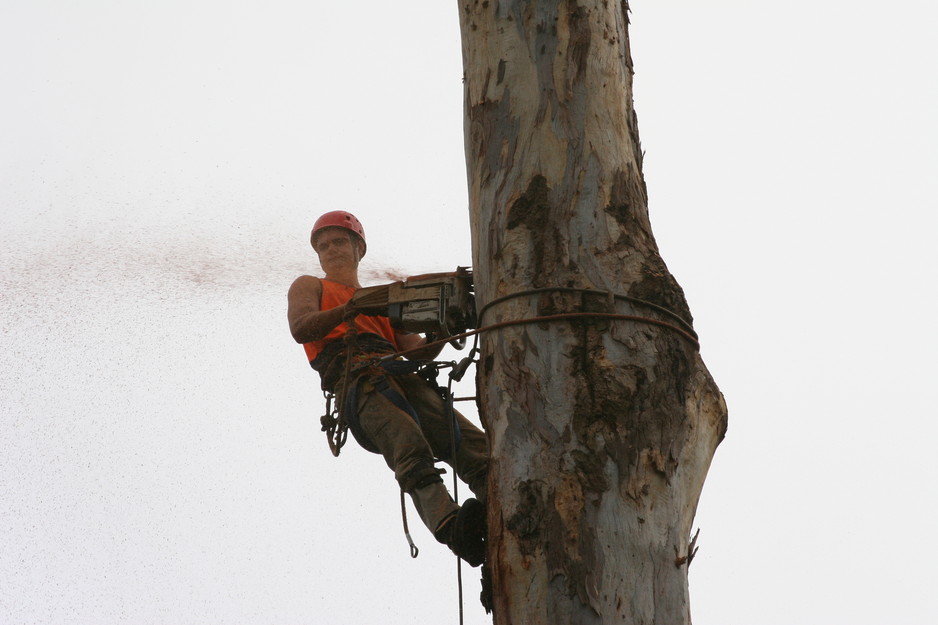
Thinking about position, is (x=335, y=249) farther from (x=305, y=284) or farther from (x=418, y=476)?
(x=418, y=476)

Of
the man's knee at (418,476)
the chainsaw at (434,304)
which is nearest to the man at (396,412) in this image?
the man's knee at (418,476)

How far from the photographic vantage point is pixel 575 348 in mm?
2828

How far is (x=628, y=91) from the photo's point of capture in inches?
131

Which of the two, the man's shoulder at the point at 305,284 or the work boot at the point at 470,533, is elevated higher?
the man's shoulder at the point at 305,284

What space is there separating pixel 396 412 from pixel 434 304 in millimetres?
607

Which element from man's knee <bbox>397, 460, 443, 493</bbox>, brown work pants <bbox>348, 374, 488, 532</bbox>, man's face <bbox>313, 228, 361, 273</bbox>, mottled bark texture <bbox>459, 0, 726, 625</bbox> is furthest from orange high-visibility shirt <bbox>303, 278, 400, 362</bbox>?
mottled bark texture <bbox>459, 0, 726, 625</bbox>

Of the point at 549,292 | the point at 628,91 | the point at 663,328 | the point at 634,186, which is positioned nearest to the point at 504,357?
the point at 549,292

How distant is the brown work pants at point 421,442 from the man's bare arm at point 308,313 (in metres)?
0.28

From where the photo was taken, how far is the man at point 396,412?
3543 mm

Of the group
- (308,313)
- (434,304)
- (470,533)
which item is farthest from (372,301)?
(470,533)

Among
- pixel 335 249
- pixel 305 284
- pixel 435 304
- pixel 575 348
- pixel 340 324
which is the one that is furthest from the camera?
pixel 335 249

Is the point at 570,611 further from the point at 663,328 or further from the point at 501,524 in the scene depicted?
the point at 663,328

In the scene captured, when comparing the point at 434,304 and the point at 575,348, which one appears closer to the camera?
the point at 575,348

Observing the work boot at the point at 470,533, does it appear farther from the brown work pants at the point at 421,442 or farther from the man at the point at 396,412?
the brown work pants at the point at 421,442
